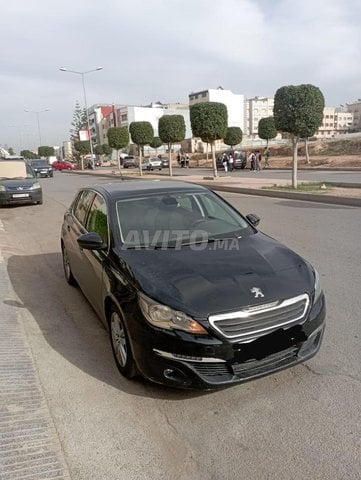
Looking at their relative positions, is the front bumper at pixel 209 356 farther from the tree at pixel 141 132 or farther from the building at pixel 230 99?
the building at pixel 230 99

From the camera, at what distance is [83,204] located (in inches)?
191

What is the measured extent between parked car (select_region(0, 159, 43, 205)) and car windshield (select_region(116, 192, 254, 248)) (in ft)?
37.8

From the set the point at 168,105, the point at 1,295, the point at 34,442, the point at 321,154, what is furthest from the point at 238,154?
the point at 168,105

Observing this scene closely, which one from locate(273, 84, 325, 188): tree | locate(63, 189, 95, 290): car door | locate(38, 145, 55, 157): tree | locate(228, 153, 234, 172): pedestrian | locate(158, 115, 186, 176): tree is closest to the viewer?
locate(63, 189, 95, 290): car door

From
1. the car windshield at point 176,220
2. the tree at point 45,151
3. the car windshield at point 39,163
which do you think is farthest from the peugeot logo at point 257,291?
the tree at point 45,151

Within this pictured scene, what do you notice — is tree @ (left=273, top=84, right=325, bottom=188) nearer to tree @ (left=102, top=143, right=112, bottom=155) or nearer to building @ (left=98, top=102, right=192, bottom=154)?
tree @ (left=102, top=143, right=112, bottom=155)

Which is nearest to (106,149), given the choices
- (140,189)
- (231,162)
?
(231,162)

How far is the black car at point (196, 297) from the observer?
255 centimetres

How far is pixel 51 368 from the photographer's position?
10.9 feet

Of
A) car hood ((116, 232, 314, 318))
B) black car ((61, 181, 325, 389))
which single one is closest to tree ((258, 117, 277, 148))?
black car ((61, 181, 325, 389))

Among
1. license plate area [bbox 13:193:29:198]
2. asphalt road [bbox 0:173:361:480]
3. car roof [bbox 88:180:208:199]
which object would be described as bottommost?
asphalt road [bbox 0:173:361:480]

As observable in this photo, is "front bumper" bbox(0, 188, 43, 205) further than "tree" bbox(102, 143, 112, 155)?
No

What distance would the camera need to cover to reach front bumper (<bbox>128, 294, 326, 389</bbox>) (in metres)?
2.52

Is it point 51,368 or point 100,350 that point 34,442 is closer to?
point 51,368
